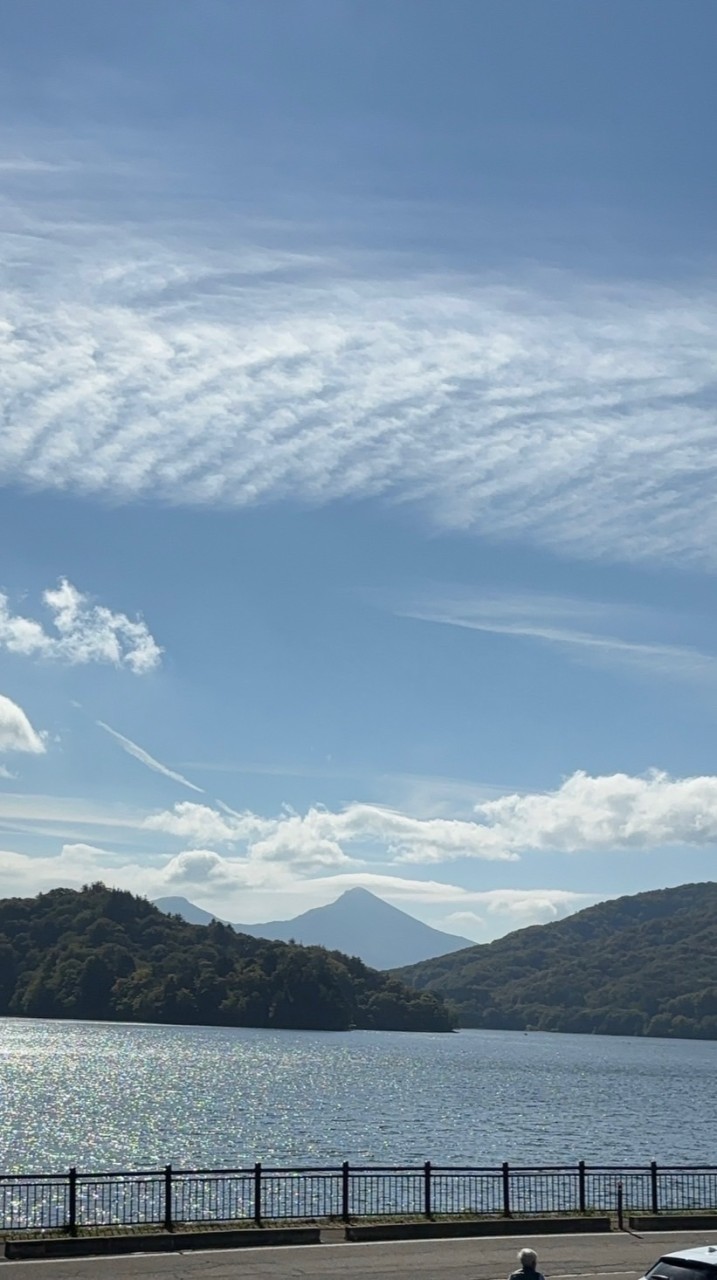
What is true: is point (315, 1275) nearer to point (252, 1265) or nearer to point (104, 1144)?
point (252, 1265)

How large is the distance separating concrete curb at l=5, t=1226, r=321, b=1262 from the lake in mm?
43472

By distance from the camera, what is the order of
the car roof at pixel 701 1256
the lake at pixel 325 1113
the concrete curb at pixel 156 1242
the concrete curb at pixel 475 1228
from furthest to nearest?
the lake at pixel 325 1113 < the concrete curb at pixel 475 1228 < the concrete curb at pixel 156 1242 < the car roof at pixel 701 1256

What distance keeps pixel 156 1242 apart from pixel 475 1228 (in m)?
7.10

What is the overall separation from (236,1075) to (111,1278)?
128 m

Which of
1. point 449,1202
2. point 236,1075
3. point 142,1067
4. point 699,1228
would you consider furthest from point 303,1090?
point 699,1228

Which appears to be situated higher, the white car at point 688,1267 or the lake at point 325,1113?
the white car at point 688,1267

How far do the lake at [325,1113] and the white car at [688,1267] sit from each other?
53171 millimetres

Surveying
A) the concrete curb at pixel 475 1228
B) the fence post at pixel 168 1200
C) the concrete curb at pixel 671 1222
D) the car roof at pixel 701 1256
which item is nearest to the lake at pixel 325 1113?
the concrete curb at pixel 671 1222

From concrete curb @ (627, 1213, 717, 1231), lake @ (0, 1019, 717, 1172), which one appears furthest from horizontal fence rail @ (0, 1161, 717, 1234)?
lake @ (0, 1019, 717, 1172)

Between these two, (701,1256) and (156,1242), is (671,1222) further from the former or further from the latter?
(701,1256)

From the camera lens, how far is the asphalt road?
80.3 feet

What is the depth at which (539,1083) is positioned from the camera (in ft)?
500

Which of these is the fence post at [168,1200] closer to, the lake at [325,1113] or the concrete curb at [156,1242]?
the concrete curb at [156,1242]

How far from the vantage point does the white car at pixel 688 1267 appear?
18.1 meters
